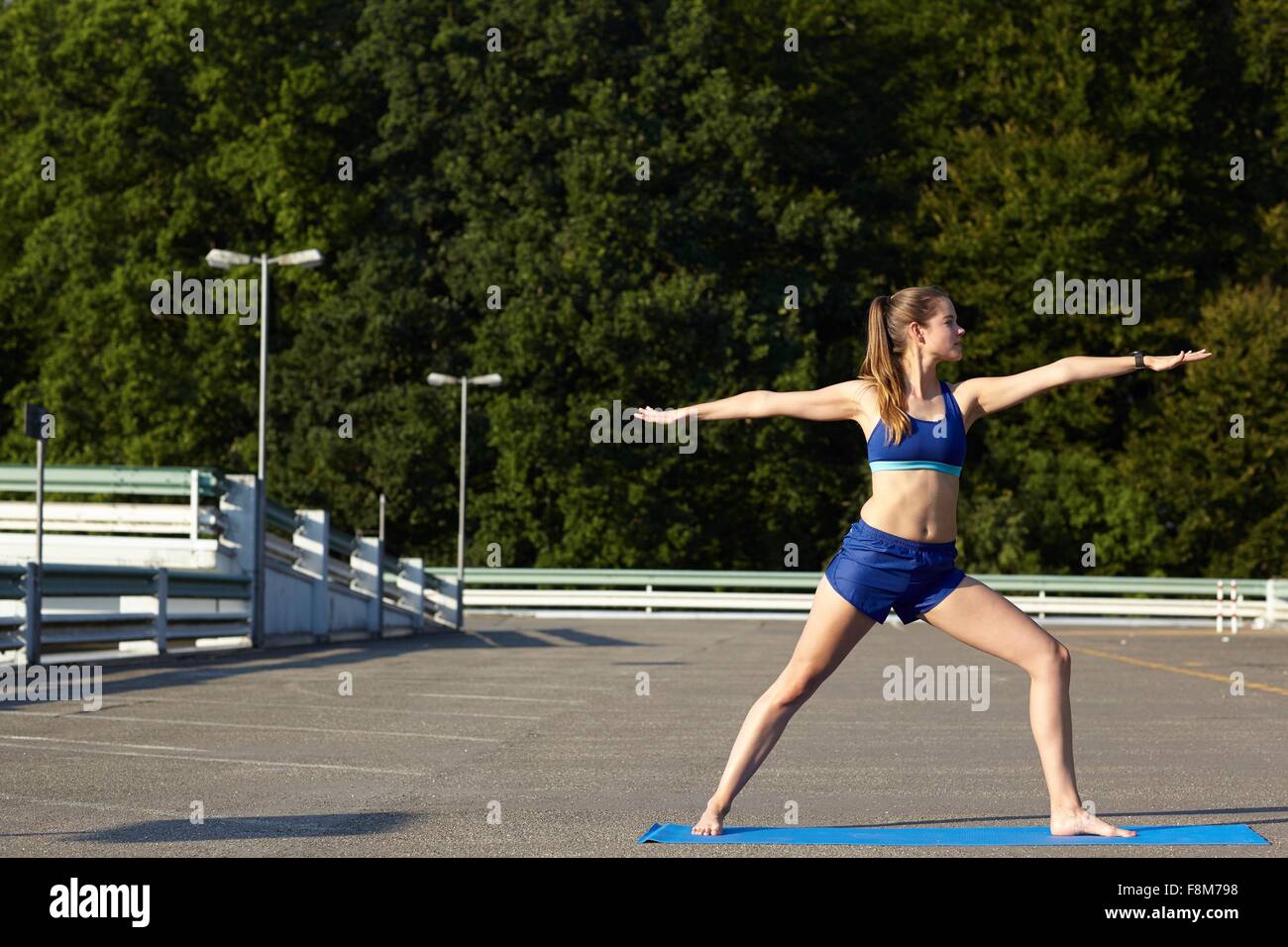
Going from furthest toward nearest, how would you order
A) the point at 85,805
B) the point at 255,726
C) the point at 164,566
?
1. the point at 164,566
2. the point at 255,726
3. the point at 85,805

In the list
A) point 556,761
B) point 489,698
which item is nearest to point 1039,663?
point 556,761

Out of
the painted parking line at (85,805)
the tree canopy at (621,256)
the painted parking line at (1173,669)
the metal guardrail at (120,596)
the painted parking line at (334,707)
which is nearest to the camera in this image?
the painted parking line at (85,805)

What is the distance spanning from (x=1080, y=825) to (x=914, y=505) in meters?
1.39

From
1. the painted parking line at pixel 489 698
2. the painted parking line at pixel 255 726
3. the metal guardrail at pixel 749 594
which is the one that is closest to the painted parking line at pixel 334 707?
the painted parking line at pixel 489 698

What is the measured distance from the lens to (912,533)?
23.6 ft

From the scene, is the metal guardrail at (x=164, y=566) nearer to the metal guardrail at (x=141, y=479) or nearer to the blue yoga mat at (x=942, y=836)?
the metal guardrail at (x=141, y=479)

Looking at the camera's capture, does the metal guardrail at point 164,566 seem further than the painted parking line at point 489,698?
Yes

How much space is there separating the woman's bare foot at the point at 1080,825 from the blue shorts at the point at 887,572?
972 mm

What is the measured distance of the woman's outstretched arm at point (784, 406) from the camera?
23.5ft

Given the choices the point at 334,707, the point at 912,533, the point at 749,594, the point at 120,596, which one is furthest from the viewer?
the point at 749,594

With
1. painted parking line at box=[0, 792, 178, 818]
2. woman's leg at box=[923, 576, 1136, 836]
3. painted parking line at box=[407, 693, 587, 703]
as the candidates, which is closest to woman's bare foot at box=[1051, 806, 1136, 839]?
woman's leg at box=[923, 576, 1136, 836]

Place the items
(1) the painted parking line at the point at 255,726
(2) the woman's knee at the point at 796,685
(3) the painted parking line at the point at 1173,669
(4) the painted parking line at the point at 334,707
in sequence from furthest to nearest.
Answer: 1. (3) the painted parking line at the point at 1173,669
2. (4) the painted parking line at the point at 334,707
3. (1) the painted parking line at the point at 255,726
4. (2) the woman's knee at the point at 796,685

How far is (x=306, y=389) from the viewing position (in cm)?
5147

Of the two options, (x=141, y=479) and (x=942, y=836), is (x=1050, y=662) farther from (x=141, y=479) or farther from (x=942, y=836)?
(x=141, y=479)
